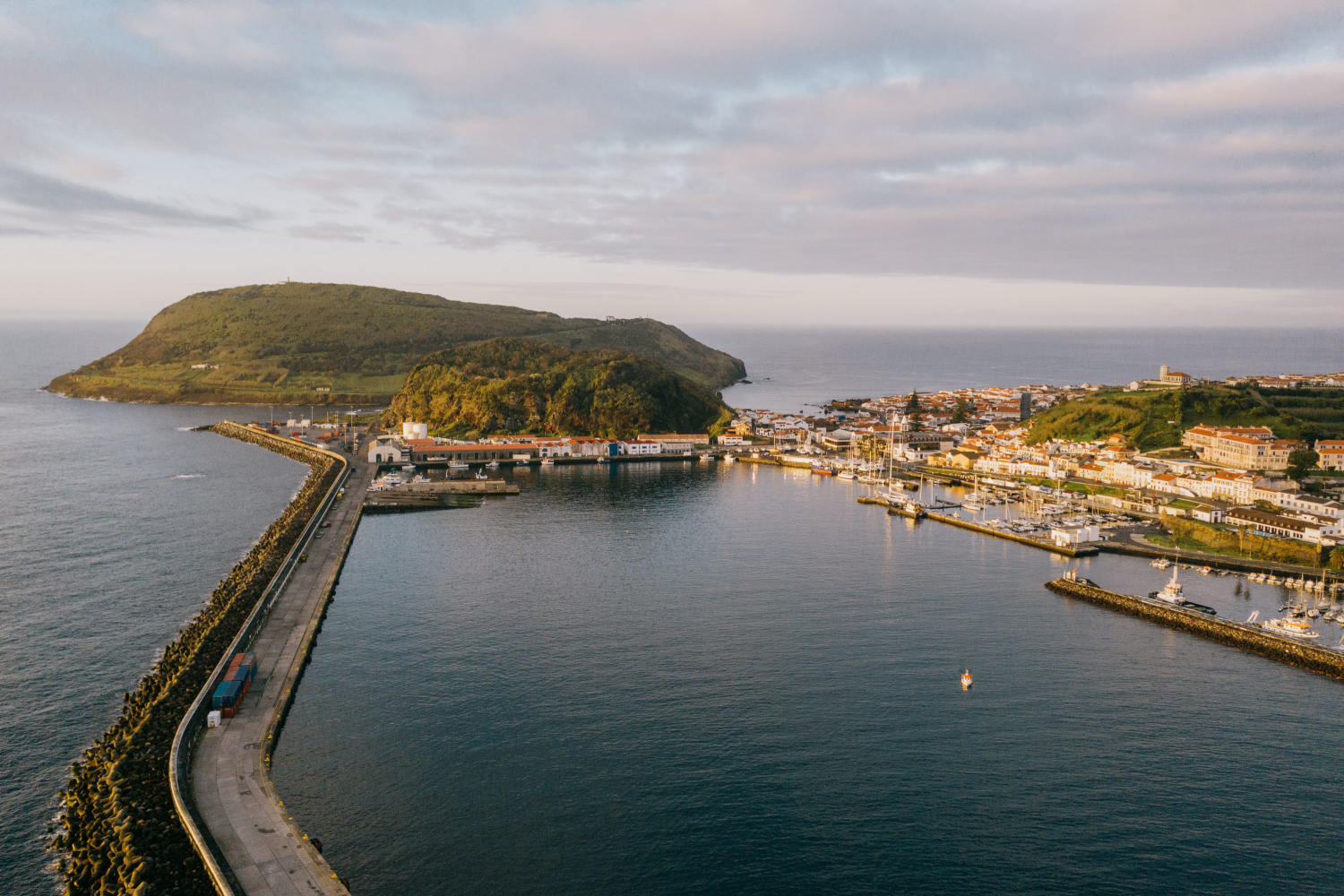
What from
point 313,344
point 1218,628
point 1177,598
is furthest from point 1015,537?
point 313,344

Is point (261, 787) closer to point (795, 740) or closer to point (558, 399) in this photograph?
point (795, 740)

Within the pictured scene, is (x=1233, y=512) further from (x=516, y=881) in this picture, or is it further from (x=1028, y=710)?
(x=516, y=881)

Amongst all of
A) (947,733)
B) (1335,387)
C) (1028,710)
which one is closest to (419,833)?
(947,733)

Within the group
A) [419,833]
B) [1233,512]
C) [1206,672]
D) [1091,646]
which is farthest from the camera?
[1233,512]

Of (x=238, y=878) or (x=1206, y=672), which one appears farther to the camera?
(x=1206, y=672)

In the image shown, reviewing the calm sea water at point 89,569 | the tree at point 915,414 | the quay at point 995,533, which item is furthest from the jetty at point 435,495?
the tree at point 915,414
